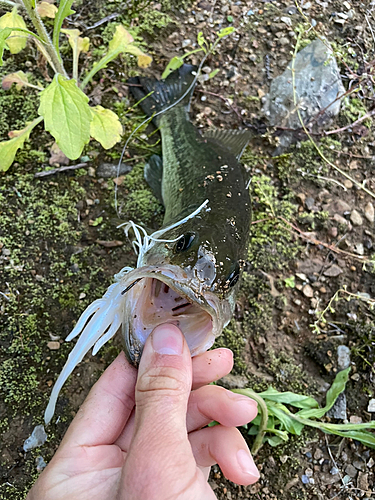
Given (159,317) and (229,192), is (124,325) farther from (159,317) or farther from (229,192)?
(229,192)

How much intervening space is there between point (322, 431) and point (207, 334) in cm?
189

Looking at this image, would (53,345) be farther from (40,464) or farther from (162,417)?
(162,417)

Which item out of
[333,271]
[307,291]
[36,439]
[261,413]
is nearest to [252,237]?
[307,291]

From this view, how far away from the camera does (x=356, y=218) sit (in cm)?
404

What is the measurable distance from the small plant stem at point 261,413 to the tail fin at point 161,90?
2.65m

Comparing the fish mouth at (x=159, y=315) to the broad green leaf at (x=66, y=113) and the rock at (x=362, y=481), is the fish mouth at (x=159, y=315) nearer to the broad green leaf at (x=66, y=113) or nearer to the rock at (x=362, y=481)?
A: the broad green leaf at (x=66, y=113)

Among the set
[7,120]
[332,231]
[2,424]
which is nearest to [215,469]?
[2,424]

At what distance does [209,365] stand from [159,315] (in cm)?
63

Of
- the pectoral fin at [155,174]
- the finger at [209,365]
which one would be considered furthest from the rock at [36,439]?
the pectoral fin at [155,174]

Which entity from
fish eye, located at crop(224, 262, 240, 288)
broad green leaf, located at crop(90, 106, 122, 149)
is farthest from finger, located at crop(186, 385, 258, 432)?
broad green leaf, located at crop(90, 106, 122, 149)

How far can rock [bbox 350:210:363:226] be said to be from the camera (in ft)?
13.2

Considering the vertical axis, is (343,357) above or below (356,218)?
below

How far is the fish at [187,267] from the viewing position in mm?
2061

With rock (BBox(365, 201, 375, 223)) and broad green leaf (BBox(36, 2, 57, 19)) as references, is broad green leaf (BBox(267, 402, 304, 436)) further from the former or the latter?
broad green leaf (BBox(36, 2, 57, 19))
